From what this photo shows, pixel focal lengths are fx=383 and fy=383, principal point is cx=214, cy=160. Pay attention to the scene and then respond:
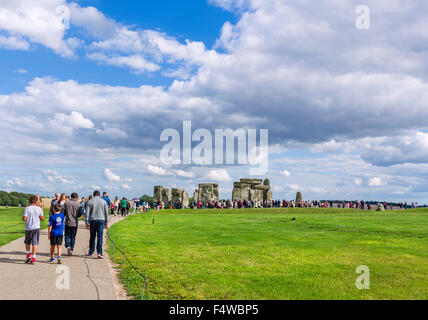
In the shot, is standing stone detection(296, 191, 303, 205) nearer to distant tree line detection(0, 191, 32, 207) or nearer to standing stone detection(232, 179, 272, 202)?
standing stone detection(232, 179, 272, 202)

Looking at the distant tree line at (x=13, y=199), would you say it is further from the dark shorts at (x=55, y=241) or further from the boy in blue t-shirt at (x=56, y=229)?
the dark shorts at (x=55, y=241)

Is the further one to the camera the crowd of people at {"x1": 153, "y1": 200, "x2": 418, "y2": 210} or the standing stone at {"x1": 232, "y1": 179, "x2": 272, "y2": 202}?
the standing stone at {"x1": 232, "y1": 179, "x2": 272, "y2": 202}

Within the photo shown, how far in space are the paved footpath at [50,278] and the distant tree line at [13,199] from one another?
340ft

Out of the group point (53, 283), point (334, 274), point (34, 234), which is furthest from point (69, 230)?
point (334, 274)

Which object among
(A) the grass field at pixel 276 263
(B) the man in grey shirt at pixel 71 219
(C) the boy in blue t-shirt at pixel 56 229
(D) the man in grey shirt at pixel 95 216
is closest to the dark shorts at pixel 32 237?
(C) the boy in blue t-shirt at pixel 56 229

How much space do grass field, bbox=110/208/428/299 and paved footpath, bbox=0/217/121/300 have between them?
0.64m

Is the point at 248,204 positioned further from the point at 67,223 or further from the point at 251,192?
the point at 67,223

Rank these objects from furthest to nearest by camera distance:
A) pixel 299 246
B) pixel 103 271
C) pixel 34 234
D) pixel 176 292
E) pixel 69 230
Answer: pixel 299 246 → pixel 69 230 → pixel 34 234 → pixel 103 271 → pixel 176 292

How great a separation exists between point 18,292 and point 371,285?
7.92 metres

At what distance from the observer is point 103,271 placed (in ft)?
32.7

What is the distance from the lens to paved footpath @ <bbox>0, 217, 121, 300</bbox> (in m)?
7.59

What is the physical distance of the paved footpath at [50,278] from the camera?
7.59 m

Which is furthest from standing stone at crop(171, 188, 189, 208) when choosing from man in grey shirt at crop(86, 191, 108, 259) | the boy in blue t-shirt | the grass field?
the boy in blue t-shirt
